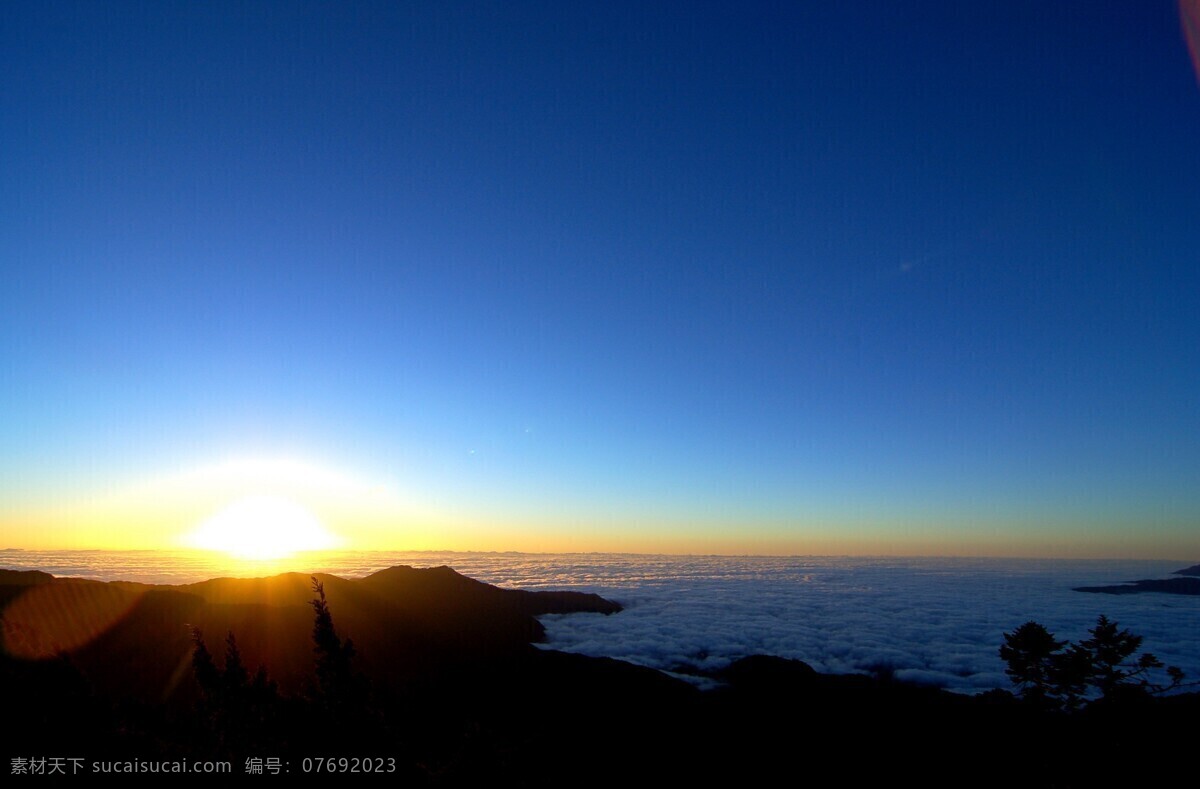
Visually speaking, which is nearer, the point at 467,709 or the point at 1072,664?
the point at 1072,664

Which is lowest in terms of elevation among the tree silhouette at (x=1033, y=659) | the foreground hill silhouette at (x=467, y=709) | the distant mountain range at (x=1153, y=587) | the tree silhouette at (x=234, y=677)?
the distant mountain range at (x=1153, y=587)

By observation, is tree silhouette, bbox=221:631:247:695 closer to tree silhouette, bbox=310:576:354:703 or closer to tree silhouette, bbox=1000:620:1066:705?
tree silhouette, bbox=310:576:354:703

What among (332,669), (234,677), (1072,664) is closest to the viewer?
(1072,664)

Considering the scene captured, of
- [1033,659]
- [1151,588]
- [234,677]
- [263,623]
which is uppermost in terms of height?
[1033,659]

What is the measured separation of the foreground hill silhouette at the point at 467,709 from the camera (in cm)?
2584

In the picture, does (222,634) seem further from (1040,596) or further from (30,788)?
(1040,596)

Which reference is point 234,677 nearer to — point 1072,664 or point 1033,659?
point 1033,659

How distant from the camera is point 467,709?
161 feet

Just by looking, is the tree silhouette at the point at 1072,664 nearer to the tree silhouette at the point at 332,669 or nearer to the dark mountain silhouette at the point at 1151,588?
the tree silhouette at the point at 332,669

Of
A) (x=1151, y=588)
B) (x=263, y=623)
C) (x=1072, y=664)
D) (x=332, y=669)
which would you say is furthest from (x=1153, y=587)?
(x=263, y=623)

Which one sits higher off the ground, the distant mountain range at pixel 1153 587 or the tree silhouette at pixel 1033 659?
the tree silhouette at pixel 1033 659

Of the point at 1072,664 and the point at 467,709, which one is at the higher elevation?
the point at 1072,664

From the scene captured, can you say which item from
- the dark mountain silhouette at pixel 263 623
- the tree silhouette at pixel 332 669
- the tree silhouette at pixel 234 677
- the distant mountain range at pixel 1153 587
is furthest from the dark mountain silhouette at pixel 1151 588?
the tree silhouette at pixel 234 677

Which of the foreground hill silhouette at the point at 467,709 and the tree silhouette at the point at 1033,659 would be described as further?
the tree silhouette at the point at 1033,659
